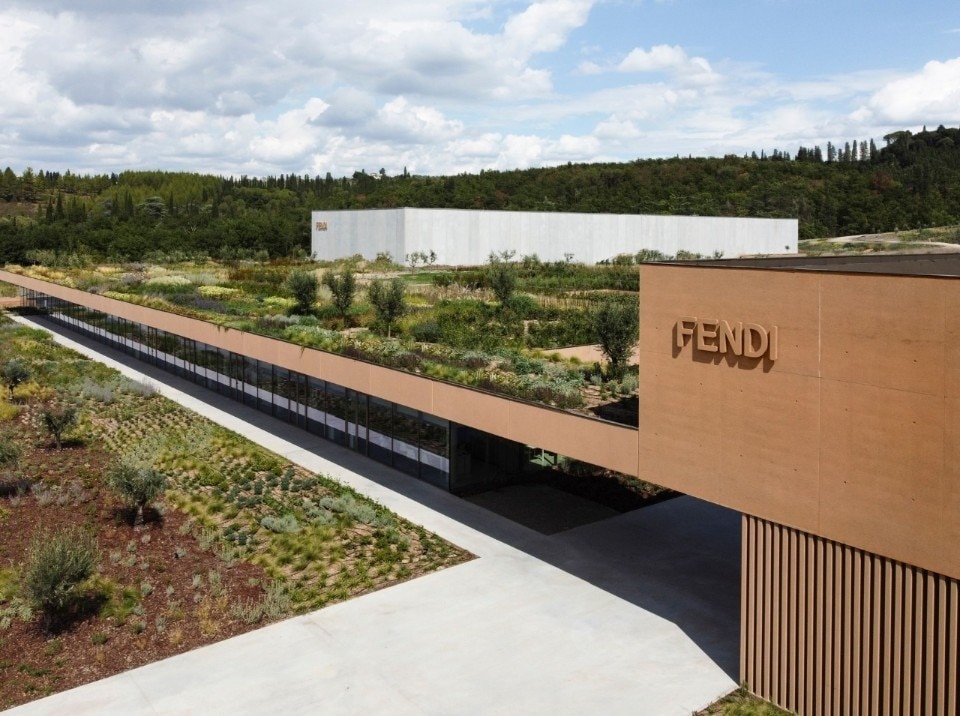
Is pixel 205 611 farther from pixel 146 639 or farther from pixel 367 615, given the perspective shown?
pixel 367 615

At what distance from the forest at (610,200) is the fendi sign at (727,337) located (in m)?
49.0

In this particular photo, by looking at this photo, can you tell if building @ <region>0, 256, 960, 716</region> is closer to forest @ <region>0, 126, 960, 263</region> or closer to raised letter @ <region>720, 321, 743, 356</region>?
raised letter @ <region>720, 321, 743, 356</region>

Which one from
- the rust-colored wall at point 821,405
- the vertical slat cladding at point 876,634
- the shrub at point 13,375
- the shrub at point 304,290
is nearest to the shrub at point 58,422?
the shrub at point 13,375

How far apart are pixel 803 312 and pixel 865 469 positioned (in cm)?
187

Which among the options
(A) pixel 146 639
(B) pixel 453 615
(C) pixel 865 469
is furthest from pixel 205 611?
(C) pixel 865 469

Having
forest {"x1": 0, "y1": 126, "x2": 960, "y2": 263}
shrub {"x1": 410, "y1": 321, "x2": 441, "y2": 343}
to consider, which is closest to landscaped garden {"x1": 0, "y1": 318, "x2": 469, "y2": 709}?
shrub {"x1": 410, "y1": 321, "x2": 441, "y2": 343}

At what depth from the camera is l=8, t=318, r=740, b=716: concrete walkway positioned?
35.7ft

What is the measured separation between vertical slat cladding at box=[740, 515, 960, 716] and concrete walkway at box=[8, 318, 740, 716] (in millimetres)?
1011

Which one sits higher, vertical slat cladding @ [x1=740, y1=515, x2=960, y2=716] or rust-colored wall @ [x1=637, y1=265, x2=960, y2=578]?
rust-colored wall @ [x1=637, y1=265, x2=960, y2=578]

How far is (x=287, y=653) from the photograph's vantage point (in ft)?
39.7

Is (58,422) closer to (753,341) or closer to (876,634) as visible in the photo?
(753,341)

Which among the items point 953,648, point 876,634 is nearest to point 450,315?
point 876,634

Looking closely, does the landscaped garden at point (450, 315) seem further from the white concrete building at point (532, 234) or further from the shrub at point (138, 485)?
the shrub at point (138, 485)

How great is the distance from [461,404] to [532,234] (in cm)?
3673
